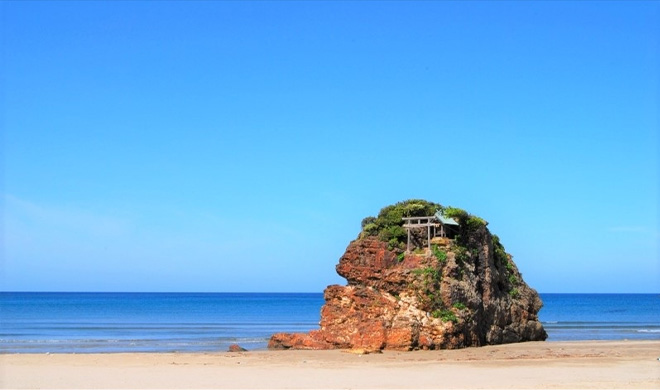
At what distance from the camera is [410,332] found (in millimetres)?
30297

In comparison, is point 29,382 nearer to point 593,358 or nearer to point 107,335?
point 593,358

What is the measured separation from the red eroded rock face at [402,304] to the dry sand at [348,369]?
929 mm

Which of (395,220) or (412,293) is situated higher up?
(395,220)

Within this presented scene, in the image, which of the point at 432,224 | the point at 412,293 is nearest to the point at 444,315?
the point at 412,293

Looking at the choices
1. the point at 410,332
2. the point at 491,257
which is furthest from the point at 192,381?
the point at 491,257

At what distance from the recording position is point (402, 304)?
102 feet

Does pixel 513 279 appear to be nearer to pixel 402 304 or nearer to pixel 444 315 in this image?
pixel 444 315

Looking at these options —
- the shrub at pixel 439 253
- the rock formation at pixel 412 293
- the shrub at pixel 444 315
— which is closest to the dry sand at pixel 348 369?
the rock formation at pixel 412 293

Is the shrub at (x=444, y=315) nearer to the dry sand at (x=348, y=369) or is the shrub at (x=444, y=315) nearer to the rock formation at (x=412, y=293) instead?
the rock formation at (x=412, y=293)

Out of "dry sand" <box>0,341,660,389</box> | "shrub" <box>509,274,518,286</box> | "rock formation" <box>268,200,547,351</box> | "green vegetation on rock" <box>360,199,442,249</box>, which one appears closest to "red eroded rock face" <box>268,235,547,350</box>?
"rock formation" <box>268,200,547,351</box>

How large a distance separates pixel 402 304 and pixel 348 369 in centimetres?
654

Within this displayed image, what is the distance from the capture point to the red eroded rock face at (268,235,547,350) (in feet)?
101

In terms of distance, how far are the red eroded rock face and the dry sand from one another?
3.05 ft

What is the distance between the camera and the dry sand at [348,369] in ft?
70.7
